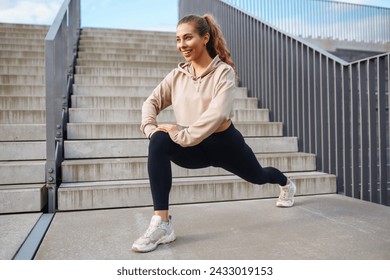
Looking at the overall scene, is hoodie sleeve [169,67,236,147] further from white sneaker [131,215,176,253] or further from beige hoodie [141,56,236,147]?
white sneaker [131,215,176,253]

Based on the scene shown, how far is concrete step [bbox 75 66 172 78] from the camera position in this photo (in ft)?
13.6

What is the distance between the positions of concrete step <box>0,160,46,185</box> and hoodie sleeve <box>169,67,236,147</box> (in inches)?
48.9

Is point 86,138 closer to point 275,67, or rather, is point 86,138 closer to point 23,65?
point 23,65

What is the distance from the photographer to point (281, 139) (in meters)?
3.27

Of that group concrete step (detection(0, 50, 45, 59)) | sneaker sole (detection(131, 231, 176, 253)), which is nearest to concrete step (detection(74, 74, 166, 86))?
concrete step (detection(0, 50, 45, 59))

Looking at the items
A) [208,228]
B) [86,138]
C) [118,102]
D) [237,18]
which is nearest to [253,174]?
[208,228]

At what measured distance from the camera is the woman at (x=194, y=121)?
5.28 feet

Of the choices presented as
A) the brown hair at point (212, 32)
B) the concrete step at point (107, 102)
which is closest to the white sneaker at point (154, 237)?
the brown hair at point (212, 32)

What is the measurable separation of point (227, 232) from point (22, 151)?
1.68 m

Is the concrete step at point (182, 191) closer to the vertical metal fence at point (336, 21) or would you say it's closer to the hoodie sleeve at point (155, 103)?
the hoodie sleeve at point (155, 103)

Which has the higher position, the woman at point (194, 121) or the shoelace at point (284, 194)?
the woman at point (194, 121)

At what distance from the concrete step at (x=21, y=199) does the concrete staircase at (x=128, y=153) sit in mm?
133

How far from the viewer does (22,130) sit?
2.78 m

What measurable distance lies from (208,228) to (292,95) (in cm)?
195
